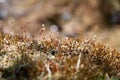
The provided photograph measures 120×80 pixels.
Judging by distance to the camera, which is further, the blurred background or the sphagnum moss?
the blurred background

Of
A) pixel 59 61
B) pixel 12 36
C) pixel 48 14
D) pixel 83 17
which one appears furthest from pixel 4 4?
pixel 59 61

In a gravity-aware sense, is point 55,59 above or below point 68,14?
below

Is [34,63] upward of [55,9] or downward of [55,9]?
downward

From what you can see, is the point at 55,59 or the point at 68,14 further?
the point at 68,14

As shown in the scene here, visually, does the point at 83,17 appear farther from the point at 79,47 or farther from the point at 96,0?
the point at 79,47

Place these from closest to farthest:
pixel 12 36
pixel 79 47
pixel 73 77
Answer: pixel 73 77 < pixel 79 47 < pixel 12 36

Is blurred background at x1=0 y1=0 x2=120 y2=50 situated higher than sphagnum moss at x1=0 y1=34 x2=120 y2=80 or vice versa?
blurred background at x1=0 y1=0 x2=120 y2=50

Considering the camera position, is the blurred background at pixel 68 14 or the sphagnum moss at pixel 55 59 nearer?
the sphagnum moss at pixel 55 59

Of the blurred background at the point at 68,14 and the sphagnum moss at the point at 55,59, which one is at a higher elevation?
the blurred background at the point at 68,14
